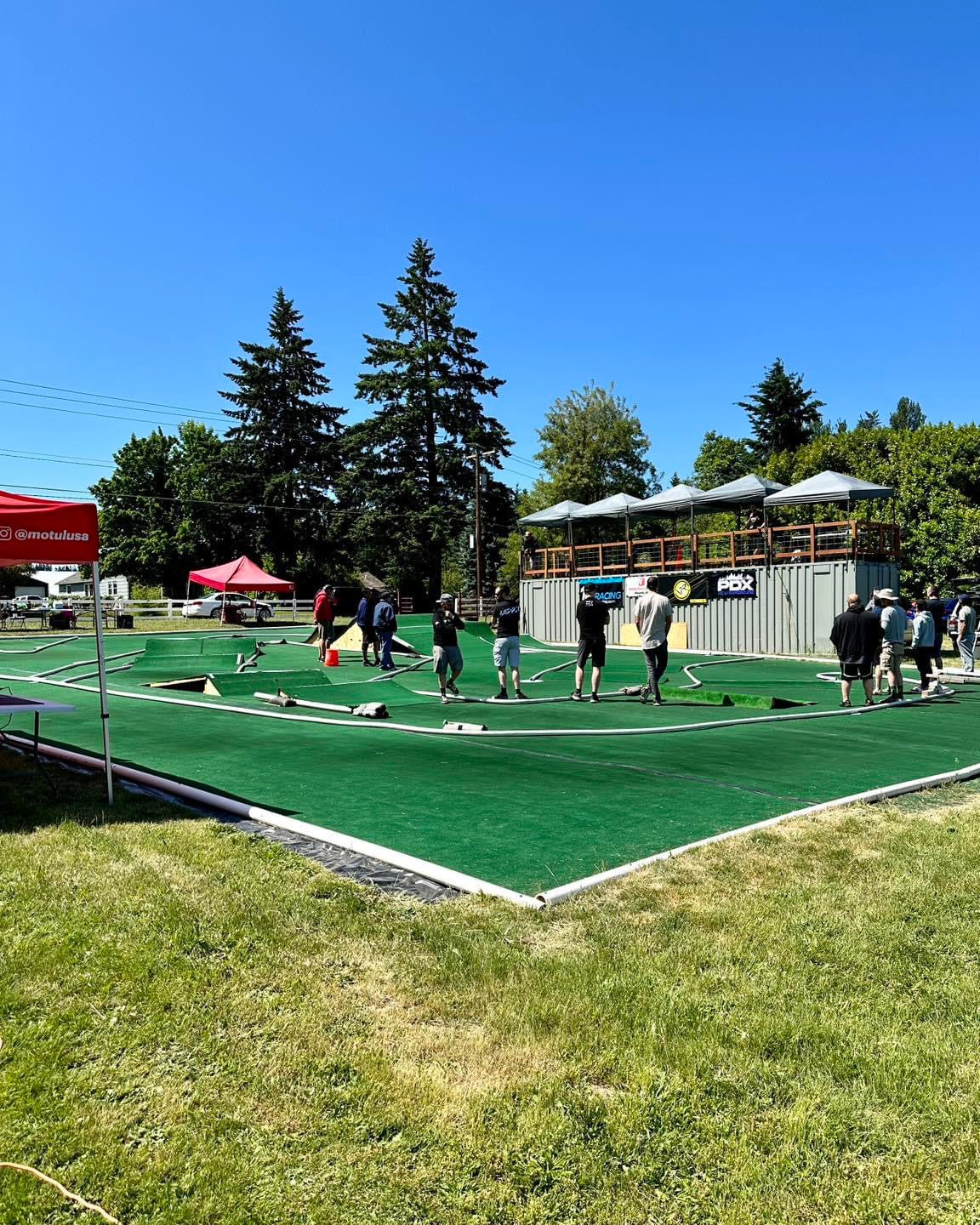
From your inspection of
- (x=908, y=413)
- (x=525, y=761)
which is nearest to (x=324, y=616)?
(x=525, y=761)

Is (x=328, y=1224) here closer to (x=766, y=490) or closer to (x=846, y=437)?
(x=766, y=490)

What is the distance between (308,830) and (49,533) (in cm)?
284

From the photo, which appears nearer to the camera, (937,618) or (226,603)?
(937,618)

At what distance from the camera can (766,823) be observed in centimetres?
606

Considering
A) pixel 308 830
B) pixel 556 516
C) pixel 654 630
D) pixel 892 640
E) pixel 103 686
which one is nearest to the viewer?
pixel 308 830

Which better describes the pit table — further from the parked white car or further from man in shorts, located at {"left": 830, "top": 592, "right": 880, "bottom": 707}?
the parked white car

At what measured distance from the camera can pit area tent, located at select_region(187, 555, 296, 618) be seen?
38312 mm

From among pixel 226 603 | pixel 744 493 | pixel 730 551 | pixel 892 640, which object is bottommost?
pixel 892 640

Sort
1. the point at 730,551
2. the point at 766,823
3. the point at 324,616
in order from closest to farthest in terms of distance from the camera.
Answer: the point at 766,823
the point at 324,616
the point at 730,551

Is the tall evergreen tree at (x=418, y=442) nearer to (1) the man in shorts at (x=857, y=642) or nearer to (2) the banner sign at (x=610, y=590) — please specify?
(2) the banner sign at (x=610, y=590)

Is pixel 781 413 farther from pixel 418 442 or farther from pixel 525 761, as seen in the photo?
pixel 525 761

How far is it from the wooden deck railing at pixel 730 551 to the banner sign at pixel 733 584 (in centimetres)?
29

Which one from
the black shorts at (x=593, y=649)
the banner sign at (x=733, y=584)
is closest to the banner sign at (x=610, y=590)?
the banner sign at (x=733, y=584)

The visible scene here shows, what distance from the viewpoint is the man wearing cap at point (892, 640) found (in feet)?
46.6
